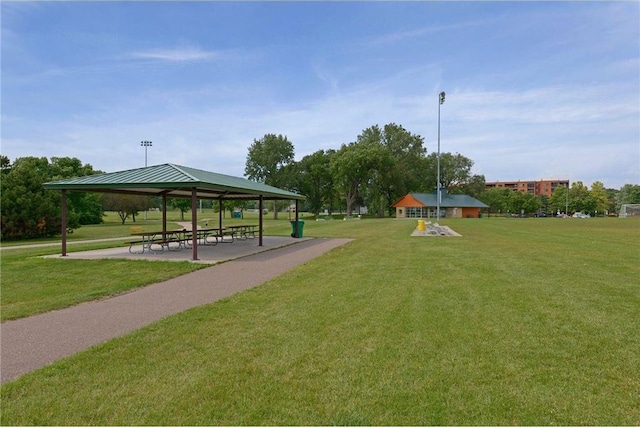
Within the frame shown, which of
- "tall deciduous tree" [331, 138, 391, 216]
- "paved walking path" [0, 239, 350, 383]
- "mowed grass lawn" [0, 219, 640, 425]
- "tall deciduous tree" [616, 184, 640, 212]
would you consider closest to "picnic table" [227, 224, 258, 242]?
"paved walking path" [0, 239, 350, 383]

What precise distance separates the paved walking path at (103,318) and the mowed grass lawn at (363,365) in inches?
14.7

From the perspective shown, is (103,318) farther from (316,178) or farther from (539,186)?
Result: (539,186)

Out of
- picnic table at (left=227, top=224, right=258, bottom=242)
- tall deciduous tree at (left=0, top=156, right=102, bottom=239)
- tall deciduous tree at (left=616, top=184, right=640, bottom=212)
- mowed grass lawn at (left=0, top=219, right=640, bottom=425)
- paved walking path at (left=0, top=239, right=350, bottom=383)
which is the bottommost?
paved walking path at (left=0, top=239, right=350, bottom=383)

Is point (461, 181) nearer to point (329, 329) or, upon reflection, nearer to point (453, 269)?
point (453, 269)

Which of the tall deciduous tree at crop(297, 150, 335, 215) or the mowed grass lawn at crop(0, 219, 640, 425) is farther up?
the tall deciduous tree at crop(297, 150, 335, 215)

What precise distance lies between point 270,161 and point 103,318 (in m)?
63.5

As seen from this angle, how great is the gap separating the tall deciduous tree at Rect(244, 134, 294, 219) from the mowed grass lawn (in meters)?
62.0

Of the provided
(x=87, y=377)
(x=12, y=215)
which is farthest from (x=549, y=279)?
(x=12, y=215)

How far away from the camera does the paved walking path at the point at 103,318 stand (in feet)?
15.1

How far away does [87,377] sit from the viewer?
3898 millimetres

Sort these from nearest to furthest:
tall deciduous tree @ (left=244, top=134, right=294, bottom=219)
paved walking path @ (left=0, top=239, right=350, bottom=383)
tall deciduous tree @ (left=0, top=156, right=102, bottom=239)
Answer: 1. paved walking path @ (left=0, top=239, right=350, bottom=383)
2. tall deciduous tree @ (left=0, top=156, right=102, bottom=239)
3. tall deciduous tree @ (left=244, top=134, right=294, bottom=219)

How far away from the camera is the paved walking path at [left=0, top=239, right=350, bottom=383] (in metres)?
→ 4.59

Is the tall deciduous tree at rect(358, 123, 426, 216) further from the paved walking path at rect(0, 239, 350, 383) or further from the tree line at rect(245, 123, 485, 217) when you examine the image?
the paved walking path at rect(0, 239, 350, 383)

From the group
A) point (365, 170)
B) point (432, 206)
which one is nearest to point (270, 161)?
point (365, 170)
